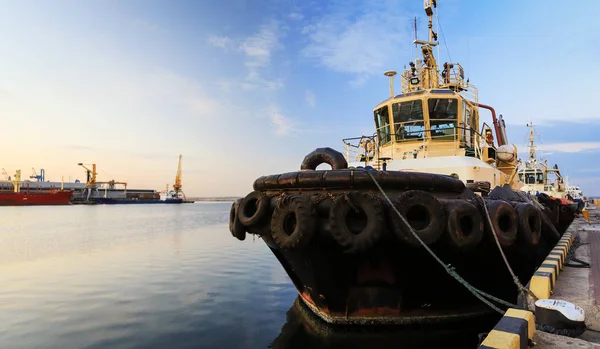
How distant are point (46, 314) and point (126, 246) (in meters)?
10.6

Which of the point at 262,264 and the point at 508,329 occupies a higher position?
the point at 508,329

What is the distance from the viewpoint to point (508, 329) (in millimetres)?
2590

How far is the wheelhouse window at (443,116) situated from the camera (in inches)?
352

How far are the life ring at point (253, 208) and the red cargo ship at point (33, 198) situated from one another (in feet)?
282

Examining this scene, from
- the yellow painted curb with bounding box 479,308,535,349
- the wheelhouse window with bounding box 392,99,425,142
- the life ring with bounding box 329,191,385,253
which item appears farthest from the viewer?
the wheelhouse window with bounding box 392,99,425,142

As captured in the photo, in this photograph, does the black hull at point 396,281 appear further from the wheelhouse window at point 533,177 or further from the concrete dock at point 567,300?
the wheelhouse window at point 533,177

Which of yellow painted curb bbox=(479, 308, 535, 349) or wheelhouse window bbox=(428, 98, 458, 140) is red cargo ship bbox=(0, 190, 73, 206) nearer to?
wheelhouse window bbox=(428, 98, 458, 140)

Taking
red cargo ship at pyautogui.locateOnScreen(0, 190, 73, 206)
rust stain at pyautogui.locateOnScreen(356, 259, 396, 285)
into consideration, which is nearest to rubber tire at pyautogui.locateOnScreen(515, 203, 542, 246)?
rust stain at pyautogui.locateOnScreen(356, 259, 396, 285)

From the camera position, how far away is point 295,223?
4613mm

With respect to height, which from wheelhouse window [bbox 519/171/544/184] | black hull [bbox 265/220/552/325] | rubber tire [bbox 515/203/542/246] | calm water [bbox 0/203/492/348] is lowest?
calm water [bbox 0/203/492/348]

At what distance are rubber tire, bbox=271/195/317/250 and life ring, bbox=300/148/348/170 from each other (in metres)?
1.68

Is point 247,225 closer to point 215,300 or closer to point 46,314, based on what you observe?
point 215,300

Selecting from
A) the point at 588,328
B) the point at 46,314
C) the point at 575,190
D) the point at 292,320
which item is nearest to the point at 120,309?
the point at 46,314

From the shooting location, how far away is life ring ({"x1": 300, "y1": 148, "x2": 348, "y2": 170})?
5947 mm
